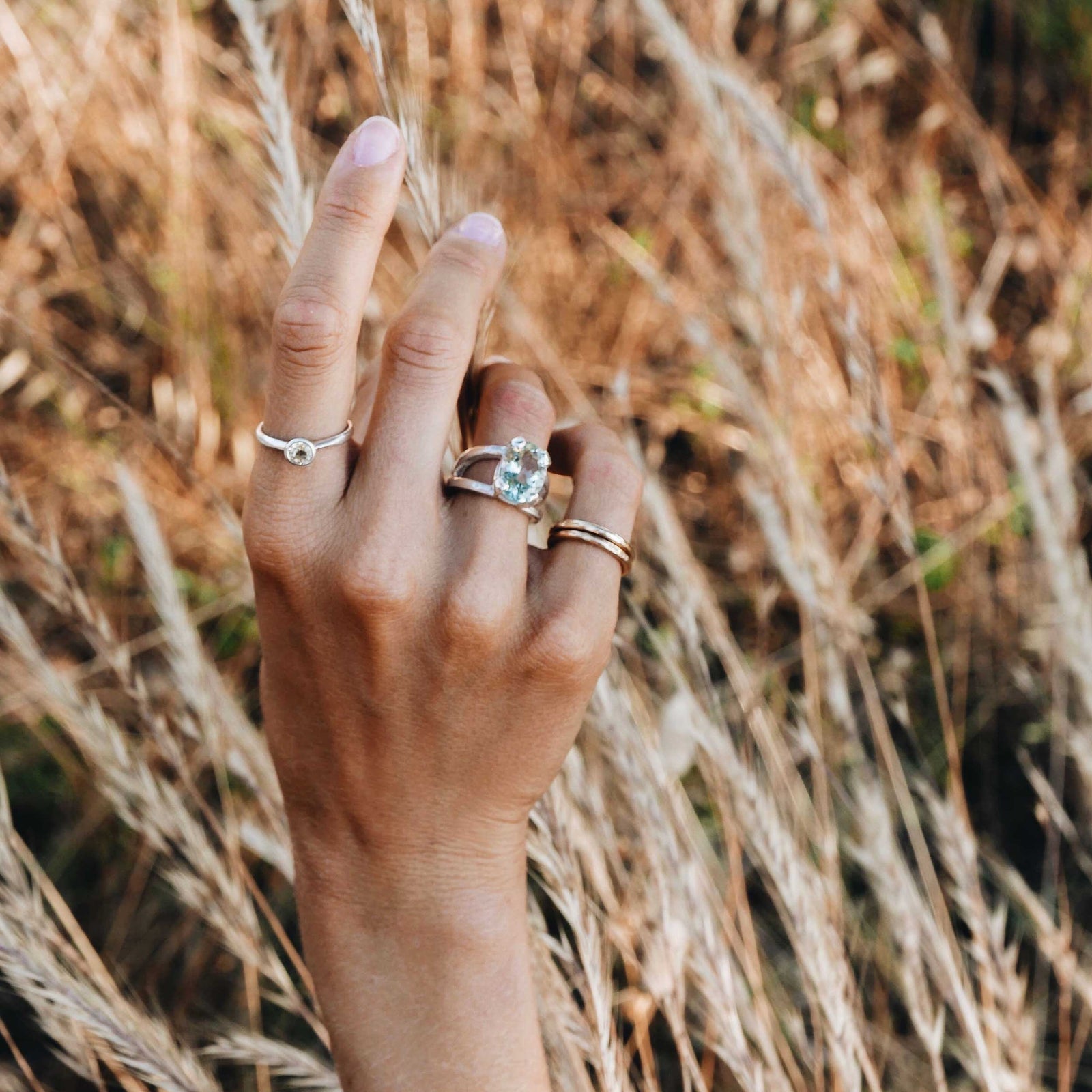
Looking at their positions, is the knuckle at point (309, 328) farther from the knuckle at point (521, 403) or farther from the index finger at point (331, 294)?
the knuckle at point (521, 403)

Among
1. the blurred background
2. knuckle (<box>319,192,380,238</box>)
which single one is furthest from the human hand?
the blurred background

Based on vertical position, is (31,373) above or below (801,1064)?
above

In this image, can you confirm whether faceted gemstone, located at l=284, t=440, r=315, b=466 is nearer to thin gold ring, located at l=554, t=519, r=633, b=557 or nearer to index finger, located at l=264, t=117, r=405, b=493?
index finger, located at l=264, t=117, r=405, b=493

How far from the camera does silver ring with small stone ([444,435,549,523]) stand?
2.46 feet

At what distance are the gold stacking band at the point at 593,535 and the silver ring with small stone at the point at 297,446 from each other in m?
0.19

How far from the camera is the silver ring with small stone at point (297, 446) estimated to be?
2.36 ft

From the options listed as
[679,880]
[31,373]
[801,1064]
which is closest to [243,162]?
[31,373]

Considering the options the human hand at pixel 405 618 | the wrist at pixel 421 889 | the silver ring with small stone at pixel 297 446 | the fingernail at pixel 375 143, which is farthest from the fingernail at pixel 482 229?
the wrist at pixel 421 889

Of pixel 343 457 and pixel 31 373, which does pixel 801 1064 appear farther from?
pixel 31 373

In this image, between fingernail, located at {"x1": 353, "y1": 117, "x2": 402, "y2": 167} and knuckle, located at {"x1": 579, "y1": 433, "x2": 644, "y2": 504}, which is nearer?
fingernail, located at {"x1": 353, "y1": 117, "x2": 402, "y2": 167}

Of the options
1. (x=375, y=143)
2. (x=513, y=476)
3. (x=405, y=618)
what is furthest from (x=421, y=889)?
(x=375, y=143)

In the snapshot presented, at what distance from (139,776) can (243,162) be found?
1263 mm

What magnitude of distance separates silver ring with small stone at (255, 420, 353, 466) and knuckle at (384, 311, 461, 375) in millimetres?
77

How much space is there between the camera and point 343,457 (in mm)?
751
